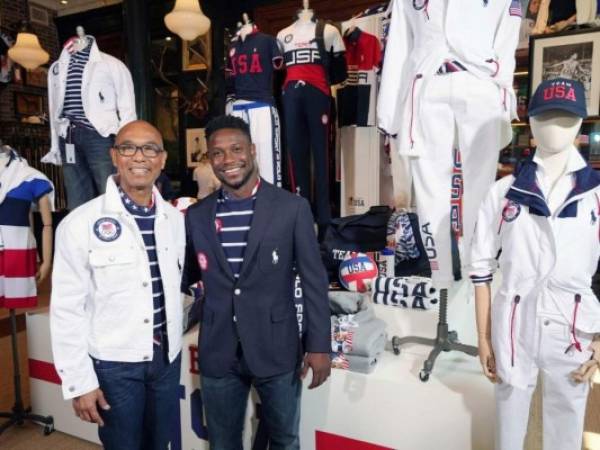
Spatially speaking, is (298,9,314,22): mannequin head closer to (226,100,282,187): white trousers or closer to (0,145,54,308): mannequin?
(226,100,282,187): white trousers

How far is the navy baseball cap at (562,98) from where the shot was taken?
4.12 ft

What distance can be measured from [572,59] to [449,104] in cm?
229

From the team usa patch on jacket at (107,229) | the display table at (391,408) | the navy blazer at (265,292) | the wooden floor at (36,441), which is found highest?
the team usa patch on jacket at (107,229)

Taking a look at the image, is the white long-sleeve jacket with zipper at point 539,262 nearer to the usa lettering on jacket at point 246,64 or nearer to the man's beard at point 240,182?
the man's beard at point 240,182

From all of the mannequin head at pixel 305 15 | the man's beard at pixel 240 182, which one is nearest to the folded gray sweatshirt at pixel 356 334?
the man's beard at pixel 240 182

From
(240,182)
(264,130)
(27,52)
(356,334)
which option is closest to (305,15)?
(264,130)

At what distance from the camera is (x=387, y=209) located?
3.11m

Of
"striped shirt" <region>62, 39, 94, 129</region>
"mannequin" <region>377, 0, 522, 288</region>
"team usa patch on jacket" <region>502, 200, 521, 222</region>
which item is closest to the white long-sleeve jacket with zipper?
"team usa patch on jacket" <region>502, 200, 521, 222</region>

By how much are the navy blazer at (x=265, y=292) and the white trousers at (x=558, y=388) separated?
24.3 inches

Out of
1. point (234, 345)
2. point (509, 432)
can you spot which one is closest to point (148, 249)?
point (234, 345)

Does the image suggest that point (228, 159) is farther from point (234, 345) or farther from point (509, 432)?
point (509, 432)

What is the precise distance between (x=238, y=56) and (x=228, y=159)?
1947mm

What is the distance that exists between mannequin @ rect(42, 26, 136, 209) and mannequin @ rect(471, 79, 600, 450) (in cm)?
240

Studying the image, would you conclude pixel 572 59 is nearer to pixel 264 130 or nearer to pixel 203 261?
pixel 264 130
